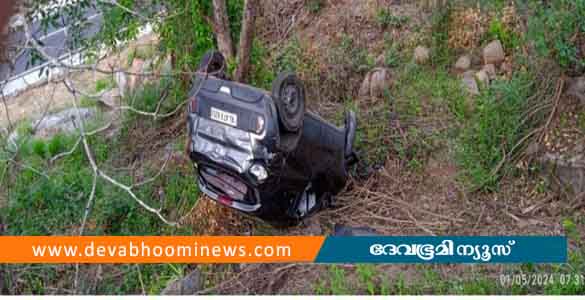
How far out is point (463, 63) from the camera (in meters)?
6.32

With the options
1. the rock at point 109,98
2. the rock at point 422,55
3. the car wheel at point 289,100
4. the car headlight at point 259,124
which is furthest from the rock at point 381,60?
the rock at point 109,98

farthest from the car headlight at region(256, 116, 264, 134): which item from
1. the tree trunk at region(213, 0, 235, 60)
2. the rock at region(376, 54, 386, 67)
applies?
the rock at region(376, 54, 386, 67)

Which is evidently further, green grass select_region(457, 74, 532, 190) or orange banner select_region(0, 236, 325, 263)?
green grass select_region(457, 74, 532, 190)

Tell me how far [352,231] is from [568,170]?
5.22 feet

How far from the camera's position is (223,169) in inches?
172

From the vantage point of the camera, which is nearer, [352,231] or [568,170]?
[568,170]

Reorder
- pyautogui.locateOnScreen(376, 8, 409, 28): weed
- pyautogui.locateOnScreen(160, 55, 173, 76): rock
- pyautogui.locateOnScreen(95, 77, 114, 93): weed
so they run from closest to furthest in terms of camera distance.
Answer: pyautogui.locateOnScreen(160, 55, 173, 76): rock
pyautogui.locateOnScreen(376, 8, 409, 28): weed
pyautogui.locateOnScreen(95, 77, 114, 93): weed

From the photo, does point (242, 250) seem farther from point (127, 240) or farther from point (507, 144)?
point (507, 144)

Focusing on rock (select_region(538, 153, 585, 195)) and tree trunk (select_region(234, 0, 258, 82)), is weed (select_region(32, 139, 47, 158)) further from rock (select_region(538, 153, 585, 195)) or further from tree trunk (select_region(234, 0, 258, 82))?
rock (select_region(538, 153, 585, 195))

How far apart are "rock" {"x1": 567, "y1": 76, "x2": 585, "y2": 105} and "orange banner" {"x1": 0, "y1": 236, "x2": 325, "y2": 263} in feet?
7.19

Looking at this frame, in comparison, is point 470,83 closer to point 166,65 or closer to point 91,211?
point 166,65

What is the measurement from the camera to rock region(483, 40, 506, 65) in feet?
20.1

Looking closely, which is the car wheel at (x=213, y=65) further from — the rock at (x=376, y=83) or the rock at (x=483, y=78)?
the rock at (x=483, y=78)

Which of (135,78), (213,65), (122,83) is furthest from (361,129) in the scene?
(122,83)
